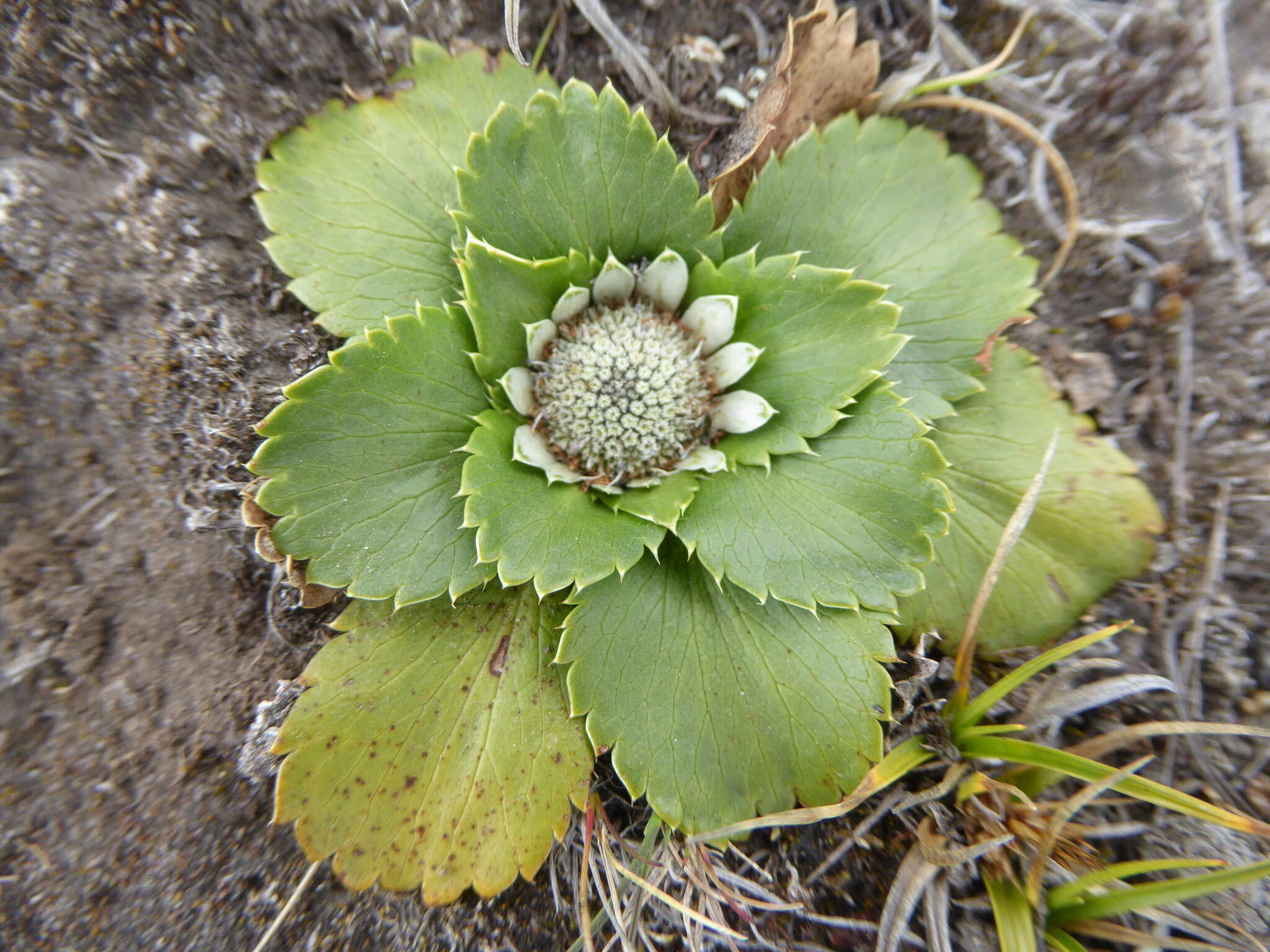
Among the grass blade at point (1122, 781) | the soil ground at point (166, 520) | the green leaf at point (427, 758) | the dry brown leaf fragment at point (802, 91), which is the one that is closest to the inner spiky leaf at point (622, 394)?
the dry brown leaf fragment at point (802, 91)

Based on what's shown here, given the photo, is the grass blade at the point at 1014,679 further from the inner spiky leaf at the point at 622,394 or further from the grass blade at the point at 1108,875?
the inner spiky leaf at the point at 622,394

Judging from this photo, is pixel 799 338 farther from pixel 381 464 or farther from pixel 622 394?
pixel 381 464

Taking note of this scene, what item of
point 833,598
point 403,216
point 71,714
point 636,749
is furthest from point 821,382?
point 71,714

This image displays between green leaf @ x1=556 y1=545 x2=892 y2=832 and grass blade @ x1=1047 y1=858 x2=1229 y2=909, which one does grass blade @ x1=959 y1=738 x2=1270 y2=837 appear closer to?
grass blade @ x1=1047 y1=858 x2=1229 y2=909

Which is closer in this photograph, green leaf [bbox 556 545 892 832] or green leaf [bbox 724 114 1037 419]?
green leaf [bbox 556 545 892 832]

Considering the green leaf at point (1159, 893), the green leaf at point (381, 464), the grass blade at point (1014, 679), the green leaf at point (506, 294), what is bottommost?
the green leaf at point (1159, 893)

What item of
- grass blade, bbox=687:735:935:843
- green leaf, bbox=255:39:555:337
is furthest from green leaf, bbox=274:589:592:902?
green leaf, bbox=255:39:555:337

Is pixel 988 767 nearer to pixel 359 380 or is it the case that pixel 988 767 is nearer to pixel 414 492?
pixel 414 492
